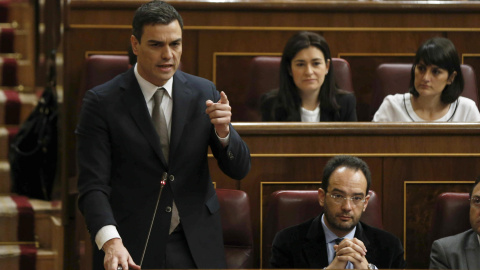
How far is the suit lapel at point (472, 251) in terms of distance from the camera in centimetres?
89

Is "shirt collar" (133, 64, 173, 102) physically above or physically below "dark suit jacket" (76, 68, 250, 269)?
above

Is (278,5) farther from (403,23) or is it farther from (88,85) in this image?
(88,85)

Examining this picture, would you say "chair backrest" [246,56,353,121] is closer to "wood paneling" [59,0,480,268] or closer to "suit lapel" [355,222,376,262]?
"wood paneling" [59,0,480,268]

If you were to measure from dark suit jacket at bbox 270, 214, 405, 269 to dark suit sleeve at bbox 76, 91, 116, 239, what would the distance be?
23 cm

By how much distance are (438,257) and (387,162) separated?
140 mm

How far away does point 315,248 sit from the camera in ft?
2.83

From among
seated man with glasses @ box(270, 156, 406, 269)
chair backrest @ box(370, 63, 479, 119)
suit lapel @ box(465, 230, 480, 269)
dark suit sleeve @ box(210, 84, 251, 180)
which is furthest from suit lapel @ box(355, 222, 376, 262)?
chair backrest @ box(370, 63, 479, 119)

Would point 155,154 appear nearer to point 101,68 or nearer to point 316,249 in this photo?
point 316,249

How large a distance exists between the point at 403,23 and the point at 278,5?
0.67ft

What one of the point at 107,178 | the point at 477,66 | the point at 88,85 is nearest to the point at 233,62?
the point at 88,85

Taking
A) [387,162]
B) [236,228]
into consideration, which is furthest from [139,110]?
[387,162]

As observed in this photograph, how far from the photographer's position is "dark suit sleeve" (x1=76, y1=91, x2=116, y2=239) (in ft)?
2.24

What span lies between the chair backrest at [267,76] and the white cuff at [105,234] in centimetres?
60

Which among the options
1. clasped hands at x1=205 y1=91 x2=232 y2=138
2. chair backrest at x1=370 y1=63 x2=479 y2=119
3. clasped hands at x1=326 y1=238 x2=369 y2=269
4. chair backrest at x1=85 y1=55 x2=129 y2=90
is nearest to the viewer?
clasped hands at x1=205 y1=91 x2=232 y2=138
